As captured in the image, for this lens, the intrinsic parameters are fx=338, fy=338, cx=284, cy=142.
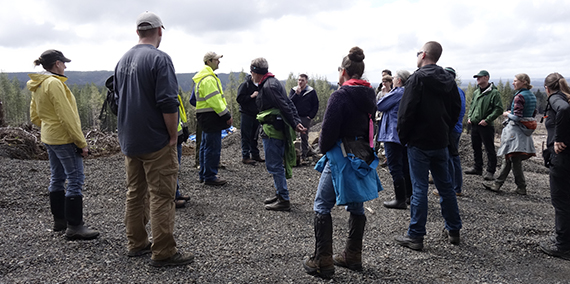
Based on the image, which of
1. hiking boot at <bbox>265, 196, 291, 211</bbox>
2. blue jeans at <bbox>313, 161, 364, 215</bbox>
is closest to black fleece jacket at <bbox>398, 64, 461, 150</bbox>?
blue jeans at <bbox>313, 161, 364, 215</bbox>

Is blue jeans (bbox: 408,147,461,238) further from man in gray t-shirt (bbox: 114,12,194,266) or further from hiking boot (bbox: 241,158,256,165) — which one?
hiking boot (bbox: 241,158,256,165)

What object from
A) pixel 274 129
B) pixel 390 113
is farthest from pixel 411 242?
pixel 274 129

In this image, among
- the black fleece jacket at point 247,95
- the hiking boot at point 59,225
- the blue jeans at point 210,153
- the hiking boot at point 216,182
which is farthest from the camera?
the black fleece jacket at point 247,95

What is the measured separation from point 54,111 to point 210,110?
9.06ft

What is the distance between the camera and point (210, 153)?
22.1 feet

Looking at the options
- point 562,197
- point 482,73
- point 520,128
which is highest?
point 482,73

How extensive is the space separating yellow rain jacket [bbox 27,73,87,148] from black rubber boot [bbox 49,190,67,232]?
0.74 meters

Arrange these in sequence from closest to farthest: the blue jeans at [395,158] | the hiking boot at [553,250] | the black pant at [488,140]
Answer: the hiking boot at [553,250]
the blue jeans at [395,158]
the black pant at [488,140]

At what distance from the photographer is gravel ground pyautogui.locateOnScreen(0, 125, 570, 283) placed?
3.43 m

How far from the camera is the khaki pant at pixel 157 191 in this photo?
3387 mm

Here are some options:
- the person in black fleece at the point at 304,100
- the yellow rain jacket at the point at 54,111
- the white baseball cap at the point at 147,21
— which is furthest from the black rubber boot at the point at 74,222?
the person in black fleece at the point at 304,100

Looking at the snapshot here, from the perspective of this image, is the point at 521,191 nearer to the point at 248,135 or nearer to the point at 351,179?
the point at 351,179

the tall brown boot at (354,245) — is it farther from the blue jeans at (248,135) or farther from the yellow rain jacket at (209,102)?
the blue jeans at (248,135)

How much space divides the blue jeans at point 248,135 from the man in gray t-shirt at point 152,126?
540 centimetres
